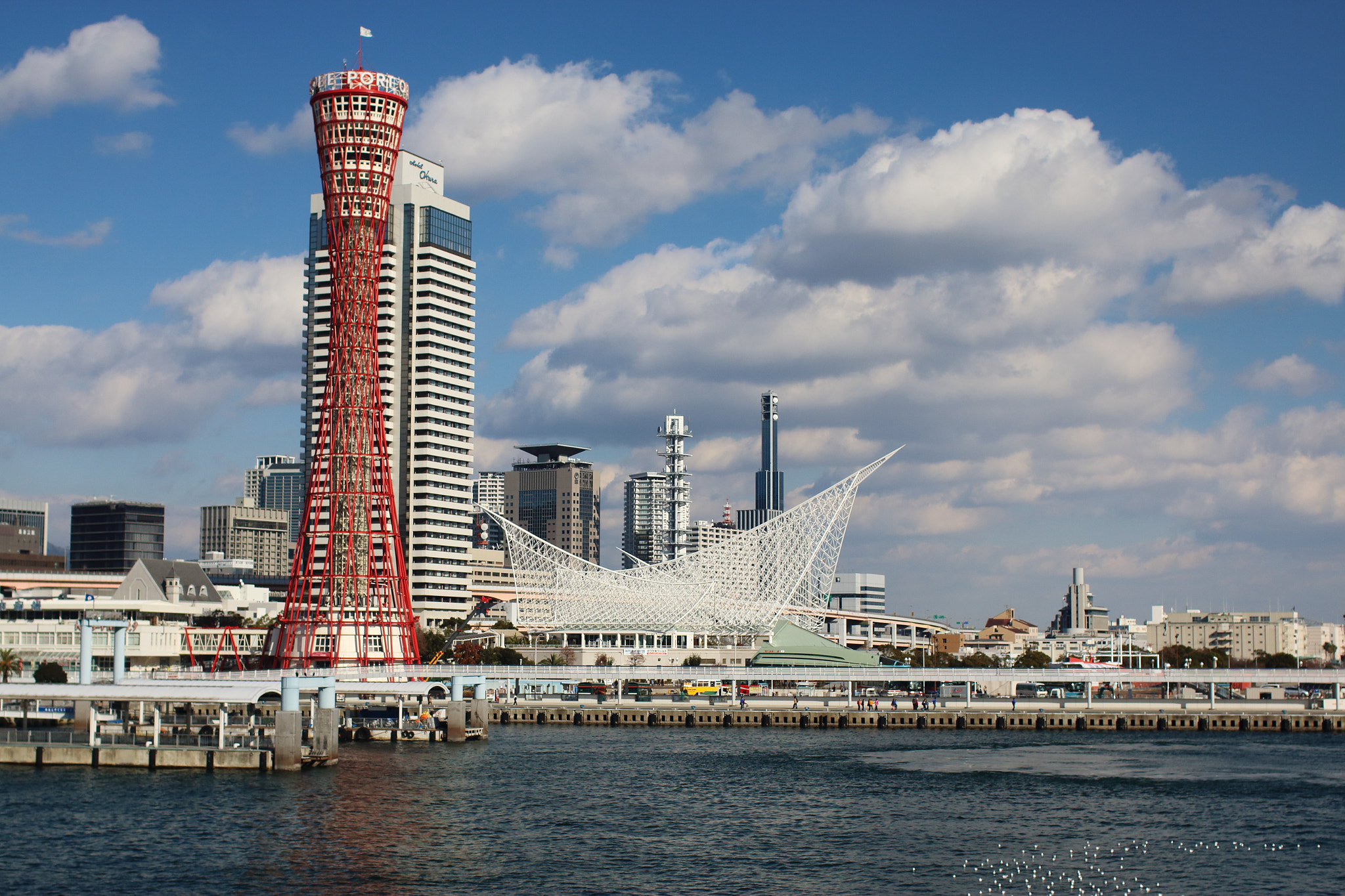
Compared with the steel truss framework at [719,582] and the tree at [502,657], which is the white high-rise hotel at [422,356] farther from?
the tree at [502,657]

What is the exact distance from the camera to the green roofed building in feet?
444

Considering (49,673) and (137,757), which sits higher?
(49,673)

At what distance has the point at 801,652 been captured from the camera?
5374 inches

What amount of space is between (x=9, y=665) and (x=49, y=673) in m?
2.52

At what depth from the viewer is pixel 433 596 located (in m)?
166

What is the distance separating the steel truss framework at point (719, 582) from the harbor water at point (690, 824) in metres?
63.1

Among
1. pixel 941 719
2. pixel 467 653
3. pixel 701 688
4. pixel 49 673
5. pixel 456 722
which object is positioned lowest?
pixel 941 719

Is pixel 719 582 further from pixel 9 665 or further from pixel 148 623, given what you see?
pixel 9 665

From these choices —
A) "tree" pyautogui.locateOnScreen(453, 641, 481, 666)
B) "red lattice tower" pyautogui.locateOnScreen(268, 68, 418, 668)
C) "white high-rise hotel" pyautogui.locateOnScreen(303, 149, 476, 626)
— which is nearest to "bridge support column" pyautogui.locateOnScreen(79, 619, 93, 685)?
"red lattice tower" pyautogui.locateOnScreen(268, 68, 418, 668)

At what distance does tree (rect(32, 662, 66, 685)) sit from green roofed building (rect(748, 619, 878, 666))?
210ft

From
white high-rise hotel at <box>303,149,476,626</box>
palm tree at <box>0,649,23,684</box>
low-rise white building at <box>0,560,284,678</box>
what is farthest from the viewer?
white high-rise hotel at <box>303,149,476,626</box>

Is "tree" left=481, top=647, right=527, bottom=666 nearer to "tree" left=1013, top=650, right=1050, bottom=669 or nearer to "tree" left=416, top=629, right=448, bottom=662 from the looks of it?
"tree" left=416, top=629, right=448, bottom=662

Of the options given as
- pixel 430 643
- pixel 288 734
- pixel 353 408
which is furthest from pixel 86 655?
pixel 430 643

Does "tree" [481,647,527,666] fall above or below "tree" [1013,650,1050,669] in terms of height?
above
